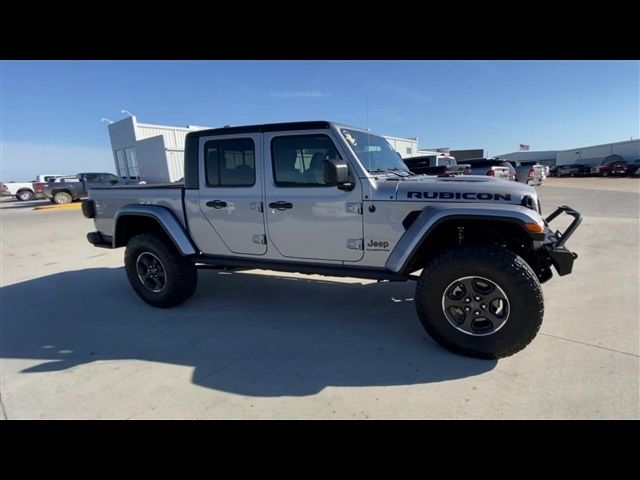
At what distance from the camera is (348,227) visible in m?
3.11

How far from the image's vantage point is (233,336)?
10.8 ft

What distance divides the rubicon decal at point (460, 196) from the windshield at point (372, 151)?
616mm

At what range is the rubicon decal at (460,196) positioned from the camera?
8.78 ft

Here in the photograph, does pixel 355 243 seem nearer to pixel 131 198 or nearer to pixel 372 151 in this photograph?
pixel 372 151

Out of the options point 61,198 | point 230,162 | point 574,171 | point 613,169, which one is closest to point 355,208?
point 230,162

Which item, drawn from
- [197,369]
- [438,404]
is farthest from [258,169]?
[438,404]

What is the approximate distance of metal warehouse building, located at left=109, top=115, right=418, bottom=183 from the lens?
21.1 m

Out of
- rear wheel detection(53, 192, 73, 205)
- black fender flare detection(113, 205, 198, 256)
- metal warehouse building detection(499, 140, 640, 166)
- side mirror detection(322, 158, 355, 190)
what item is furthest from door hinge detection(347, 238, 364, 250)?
metal warehouse building detection(499, 140, 640, 166)

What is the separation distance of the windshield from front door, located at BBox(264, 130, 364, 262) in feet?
0.81

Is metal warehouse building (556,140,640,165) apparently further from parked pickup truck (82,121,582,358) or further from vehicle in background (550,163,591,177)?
parked pickup truck (82,121,582,358)

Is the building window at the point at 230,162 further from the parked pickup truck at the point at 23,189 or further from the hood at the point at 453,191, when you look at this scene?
the parked pickup truck at the point at 23,189

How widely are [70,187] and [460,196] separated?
2349cm

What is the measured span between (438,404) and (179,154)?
22956mm
